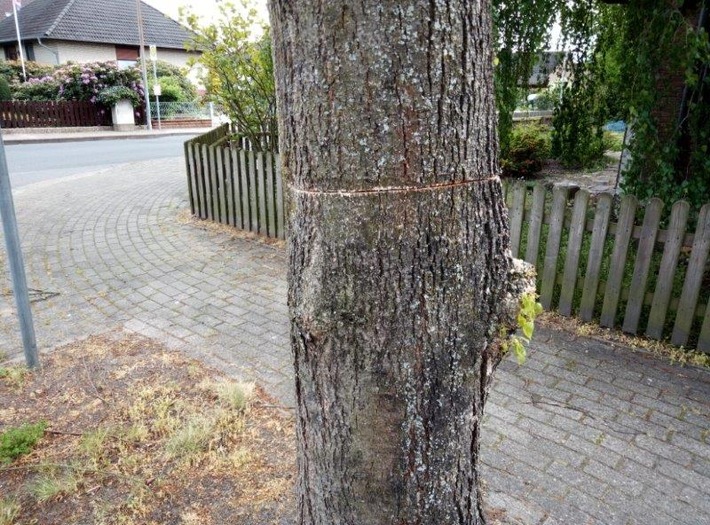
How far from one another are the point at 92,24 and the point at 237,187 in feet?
103

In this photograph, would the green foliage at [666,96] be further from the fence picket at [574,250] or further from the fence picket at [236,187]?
the fence picket at [236,187]

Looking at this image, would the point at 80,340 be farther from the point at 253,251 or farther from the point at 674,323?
the point at 674,323

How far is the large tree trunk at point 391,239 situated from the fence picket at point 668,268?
2.98 m

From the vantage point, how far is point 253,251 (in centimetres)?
659

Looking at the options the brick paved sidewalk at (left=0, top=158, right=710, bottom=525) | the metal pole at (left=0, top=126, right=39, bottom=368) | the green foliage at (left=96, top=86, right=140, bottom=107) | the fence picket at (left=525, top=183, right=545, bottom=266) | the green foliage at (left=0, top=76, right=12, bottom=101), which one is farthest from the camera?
the green foliage at (left=96, top=86, right=140, bottom=107)

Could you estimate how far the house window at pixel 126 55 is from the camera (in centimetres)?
3303

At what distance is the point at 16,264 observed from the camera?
12.1ft

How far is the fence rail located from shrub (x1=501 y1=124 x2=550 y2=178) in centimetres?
1997

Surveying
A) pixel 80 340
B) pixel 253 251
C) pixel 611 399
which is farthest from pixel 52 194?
pixel 611 399

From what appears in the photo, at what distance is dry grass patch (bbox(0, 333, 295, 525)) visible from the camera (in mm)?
2617

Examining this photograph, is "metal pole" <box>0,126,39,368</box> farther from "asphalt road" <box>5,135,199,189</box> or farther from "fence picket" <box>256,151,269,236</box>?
"asphalt road" <box>5,135,199,189</box>

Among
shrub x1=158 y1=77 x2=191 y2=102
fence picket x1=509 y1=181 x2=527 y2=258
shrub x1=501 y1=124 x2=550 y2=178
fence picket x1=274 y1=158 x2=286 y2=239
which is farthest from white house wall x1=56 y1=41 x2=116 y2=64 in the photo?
fence picket x1=509 y1=181 x2=527 y2=258

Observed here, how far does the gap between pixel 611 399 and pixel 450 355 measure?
2.43 metres

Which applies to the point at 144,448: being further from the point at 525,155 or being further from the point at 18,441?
the point at 525,155
